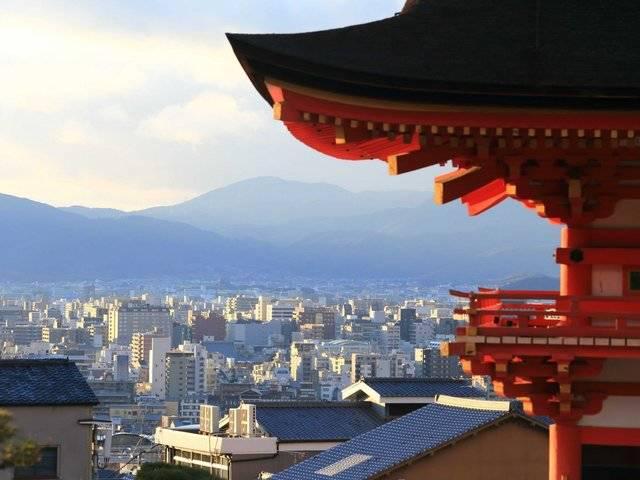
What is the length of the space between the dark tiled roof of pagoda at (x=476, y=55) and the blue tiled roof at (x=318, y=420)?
1740cm

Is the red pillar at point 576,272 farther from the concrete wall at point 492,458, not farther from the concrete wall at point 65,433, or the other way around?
the concrete wall at point 65,433

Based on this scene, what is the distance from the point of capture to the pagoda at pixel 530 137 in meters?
8.54

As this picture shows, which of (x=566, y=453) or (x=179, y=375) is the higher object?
(x=566, y=453)

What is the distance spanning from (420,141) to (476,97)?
1.32 feet

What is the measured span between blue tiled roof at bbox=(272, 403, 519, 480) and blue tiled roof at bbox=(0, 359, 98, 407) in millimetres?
2398

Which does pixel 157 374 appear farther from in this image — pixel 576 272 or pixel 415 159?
pixel 415 159

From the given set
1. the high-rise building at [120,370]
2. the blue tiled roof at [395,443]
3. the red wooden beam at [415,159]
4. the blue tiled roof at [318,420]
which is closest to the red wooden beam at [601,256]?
the red wooden beam at [415,159]

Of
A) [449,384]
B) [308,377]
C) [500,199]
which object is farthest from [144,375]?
[500,199]

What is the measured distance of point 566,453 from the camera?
367 inches

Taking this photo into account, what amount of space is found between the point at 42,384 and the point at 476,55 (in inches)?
422

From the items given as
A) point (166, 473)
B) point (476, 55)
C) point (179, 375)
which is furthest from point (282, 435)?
point (179, 375)

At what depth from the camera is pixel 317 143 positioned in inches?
365

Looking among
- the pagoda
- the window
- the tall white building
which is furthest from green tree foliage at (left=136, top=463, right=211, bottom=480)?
the tall white building

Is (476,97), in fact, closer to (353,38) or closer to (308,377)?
(353,38)
